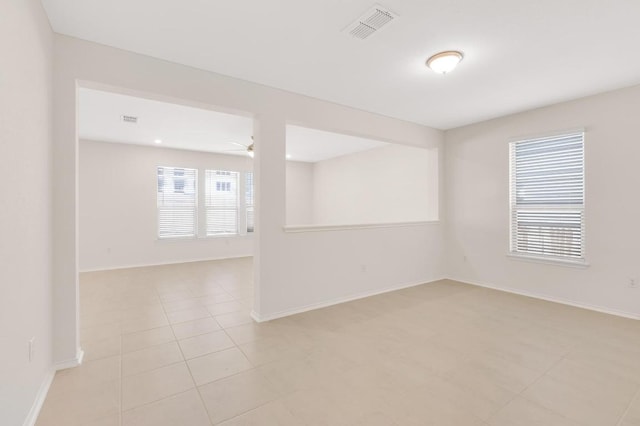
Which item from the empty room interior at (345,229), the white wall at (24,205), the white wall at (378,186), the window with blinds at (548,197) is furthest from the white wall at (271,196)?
the window with blinds at (548,197)

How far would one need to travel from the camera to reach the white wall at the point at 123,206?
599 cm

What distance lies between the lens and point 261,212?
3312mm

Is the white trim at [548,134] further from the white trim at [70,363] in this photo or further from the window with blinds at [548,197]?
the white trim at [70,363]

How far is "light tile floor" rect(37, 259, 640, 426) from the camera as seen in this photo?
1807 millimetres

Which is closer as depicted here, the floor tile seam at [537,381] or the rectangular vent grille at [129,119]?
the floor tile seam at [537,381]

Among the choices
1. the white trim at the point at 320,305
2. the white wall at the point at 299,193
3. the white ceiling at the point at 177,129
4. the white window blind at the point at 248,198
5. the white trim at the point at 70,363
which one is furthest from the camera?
the white wall at the point at 299,193

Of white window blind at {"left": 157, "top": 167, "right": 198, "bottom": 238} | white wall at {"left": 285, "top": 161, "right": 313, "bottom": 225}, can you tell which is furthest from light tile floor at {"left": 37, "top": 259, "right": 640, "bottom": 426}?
white wall at {"left": 285, "top": 161, "right": 313, "bottom": 225}

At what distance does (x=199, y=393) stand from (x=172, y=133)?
488cm

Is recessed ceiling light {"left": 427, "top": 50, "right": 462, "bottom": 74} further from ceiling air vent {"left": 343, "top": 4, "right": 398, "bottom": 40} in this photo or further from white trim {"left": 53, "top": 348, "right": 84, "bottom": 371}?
white trim {"left": 53, "top": 348, "right": 84, "bottom": 371}

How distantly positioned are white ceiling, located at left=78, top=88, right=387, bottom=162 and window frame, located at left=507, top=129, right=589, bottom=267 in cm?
299

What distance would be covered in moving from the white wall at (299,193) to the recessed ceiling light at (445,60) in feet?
21.3

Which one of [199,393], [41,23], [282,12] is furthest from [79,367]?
[282,12]

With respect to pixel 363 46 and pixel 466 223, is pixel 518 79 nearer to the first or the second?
pixel 363 46

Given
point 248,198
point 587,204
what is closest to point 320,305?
point 587,204
